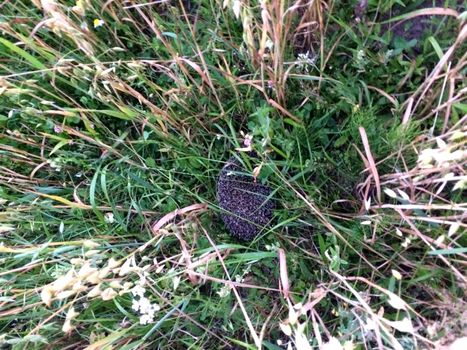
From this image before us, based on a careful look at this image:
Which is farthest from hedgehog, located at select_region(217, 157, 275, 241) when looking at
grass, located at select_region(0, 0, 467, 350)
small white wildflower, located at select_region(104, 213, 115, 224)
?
small white wildflower, located at select_region(104, 213, 115, 224)

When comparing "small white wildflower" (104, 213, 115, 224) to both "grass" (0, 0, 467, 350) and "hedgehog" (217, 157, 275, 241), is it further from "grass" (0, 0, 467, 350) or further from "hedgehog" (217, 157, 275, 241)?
"hedgehog" (217, 157, 275, 241)

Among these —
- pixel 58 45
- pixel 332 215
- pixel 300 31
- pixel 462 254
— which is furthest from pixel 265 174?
pixel 58 45

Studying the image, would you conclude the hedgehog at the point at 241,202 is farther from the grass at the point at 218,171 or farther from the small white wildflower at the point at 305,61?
the small white wildflower at the point at 305,61

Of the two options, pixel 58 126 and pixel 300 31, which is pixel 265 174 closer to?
pixel 300 31

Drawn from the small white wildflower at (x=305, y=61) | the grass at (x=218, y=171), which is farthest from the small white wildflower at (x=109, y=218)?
the small white wildflower at (x=305, y=61)

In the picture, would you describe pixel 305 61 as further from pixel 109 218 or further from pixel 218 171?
pixel 109 218
